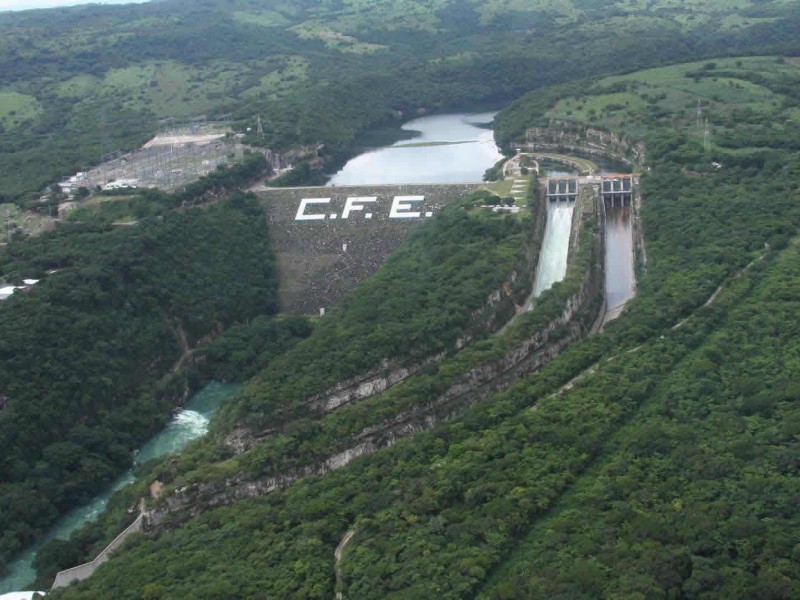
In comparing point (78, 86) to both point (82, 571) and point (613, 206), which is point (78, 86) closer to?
point (613, 206)

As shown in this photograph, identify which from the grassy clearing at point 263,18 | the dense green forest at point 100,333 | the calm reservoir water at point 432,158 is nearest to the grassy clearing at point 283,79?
the calm reservoir water at point 432,158

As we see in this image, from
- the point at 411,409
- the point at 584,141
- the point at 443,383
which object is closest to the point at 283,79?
the point at 584,141

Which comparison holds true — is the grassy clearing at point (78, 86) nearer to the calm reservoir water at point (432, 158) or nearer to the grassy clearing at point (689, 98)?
the calm reservoir water at point (432, 158)

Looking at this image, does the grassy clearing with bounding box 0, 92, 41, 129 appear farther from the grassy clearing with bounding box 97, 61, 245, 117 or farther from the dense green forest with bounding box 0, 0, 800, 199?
the grassy clearing with bounding box 97, 61, 245, 117

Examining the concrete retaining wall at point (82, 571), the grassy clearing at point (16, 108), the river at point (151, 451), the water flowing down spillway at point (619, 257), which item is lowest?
the river at point (151, 451)

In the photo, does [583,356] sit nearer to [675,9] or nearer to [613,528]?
[613,528]

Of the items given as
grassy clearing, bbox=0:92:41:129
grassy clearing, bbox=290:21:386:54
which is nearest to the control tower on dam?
grassy clearing, bbox=0:92:41:129

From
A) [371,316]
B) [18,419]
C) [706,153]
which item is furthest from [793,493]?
[706,153]
